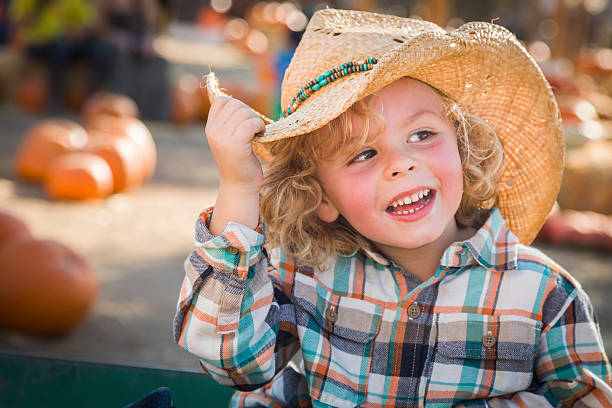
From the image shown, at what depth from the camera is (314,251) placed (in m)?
1.73

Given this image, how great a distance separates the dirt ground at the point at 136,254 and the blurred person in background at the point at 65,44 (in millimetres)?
1568

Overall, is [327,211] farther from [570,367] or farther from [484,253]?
[570,367]

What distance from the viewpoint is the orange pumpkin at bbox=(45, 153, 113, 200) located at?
16.3 ft

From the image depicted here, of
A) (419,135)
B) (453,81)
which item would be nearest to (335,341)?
(419,135)

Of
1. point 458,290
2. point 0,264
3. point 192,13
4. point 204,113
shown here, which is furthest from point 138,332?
point 192,13

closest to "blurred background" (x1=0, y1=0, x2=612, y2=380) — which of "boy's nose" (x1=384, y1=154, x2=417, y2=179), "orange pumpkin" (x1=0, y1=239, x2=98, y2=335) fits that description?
"orange pumpkin" (x1=0, y1=239, x2=98, y2=335)

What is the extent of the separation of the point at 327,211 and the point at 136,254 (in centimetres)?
260

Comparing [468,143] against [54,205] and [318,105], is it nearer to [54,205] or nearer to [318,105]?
[318,105]

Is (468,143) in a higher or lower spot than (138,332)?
higher

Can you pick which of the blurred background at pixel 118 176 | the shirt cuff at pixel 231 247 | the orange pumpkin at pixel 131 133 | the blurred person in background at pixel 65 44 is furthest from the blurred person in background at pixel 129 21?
the shirt cuff at pixel 231 247

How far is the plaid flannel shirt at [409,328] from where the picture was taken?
4.98 feet

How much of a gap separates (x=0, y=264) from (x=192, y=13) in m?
21.0

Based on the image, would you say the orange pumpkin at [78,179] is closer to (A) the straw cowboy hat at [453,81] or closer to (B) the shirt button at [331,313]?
(A) the straw cowboy hat at [453,81]

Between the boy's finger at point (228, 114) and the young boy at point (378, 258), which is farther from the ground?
the boy's finger at point (228, 114)
